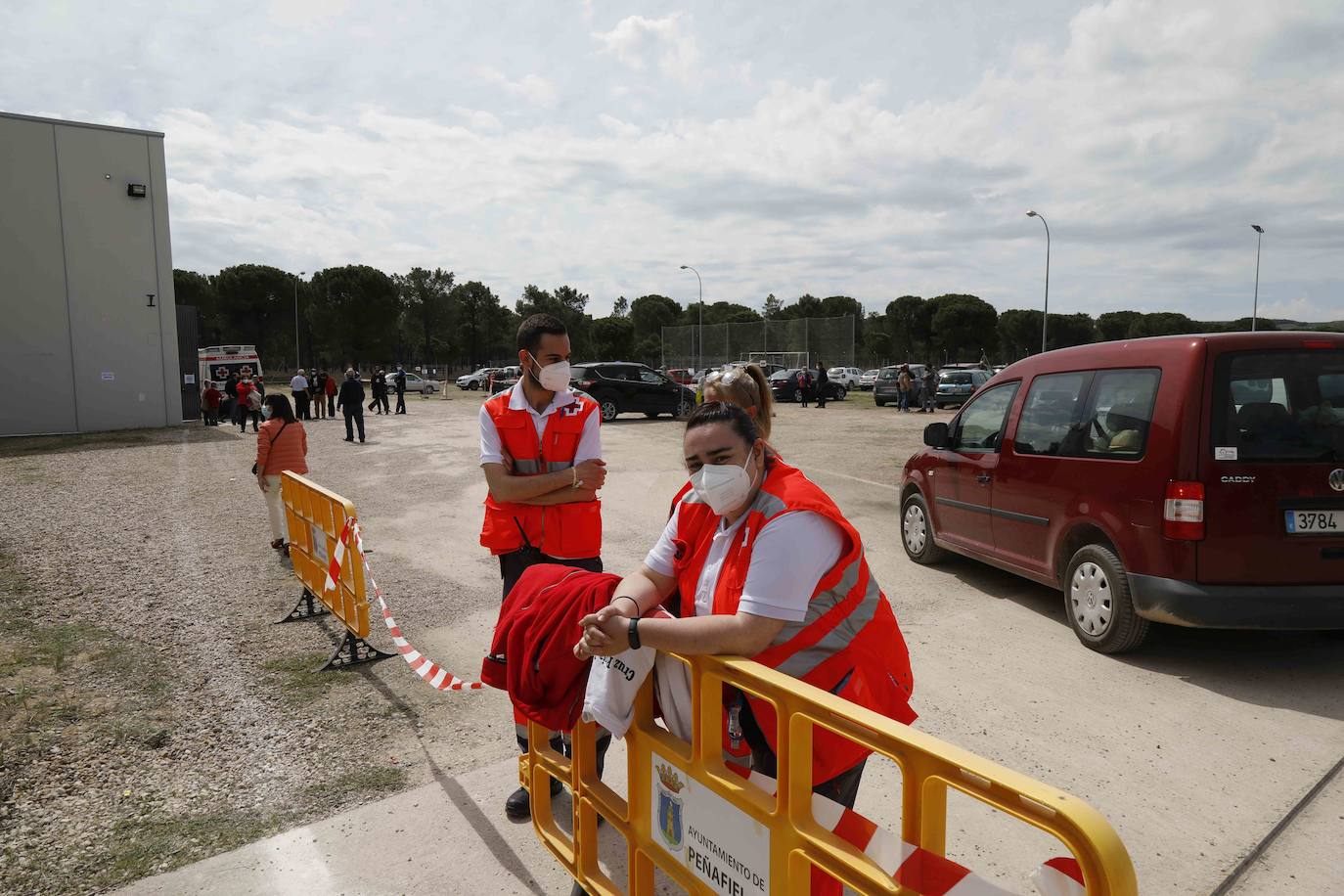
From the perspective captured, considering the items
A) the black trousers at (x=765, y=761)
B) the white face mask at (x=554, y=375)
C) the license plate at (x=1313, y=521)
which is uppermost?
the white face mask at (x=554, y=375)

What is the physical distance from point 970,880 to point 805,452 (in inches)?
564

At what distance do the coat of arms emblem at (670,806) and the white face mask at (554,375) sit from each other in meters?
1.68

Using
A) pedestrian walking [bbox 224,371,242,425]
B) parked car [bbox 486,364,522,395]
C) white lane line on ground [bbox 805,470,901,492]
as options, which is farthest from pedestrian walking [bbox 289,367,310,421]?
white lane line on ground [bbox 805,470,901,492]

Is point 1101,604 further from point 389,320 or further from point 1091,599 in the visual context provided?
point 389,320

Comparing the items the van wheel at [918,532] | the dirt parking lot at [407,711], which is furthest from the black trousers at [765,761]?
the van wheel at [918,532]

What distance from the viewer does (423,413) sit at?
27.6 m

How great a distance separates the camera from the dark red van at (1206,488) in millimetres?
4309

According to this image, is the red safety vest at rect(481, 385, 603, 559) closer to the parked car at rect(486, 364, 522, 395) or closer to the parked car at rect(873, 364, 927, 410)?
the parked car at rect(873, 364, 927, 410)

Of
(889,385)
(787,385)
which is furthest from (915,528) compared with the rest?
(889,385)

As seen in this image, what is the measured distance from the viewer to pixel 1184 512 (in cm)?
436

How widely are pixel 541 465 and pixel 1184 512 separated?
131 inches

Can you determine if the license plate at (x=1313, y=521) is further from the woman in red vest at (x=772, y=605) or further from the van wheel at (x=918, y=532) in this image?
the woman in red vest at (x=772, y=605)

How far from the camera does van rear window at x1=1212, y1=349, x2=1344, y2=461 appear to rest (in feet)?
14.3

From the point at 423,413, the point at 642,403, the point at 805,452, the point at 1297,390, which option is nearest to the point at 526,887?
the point at 1297,390
